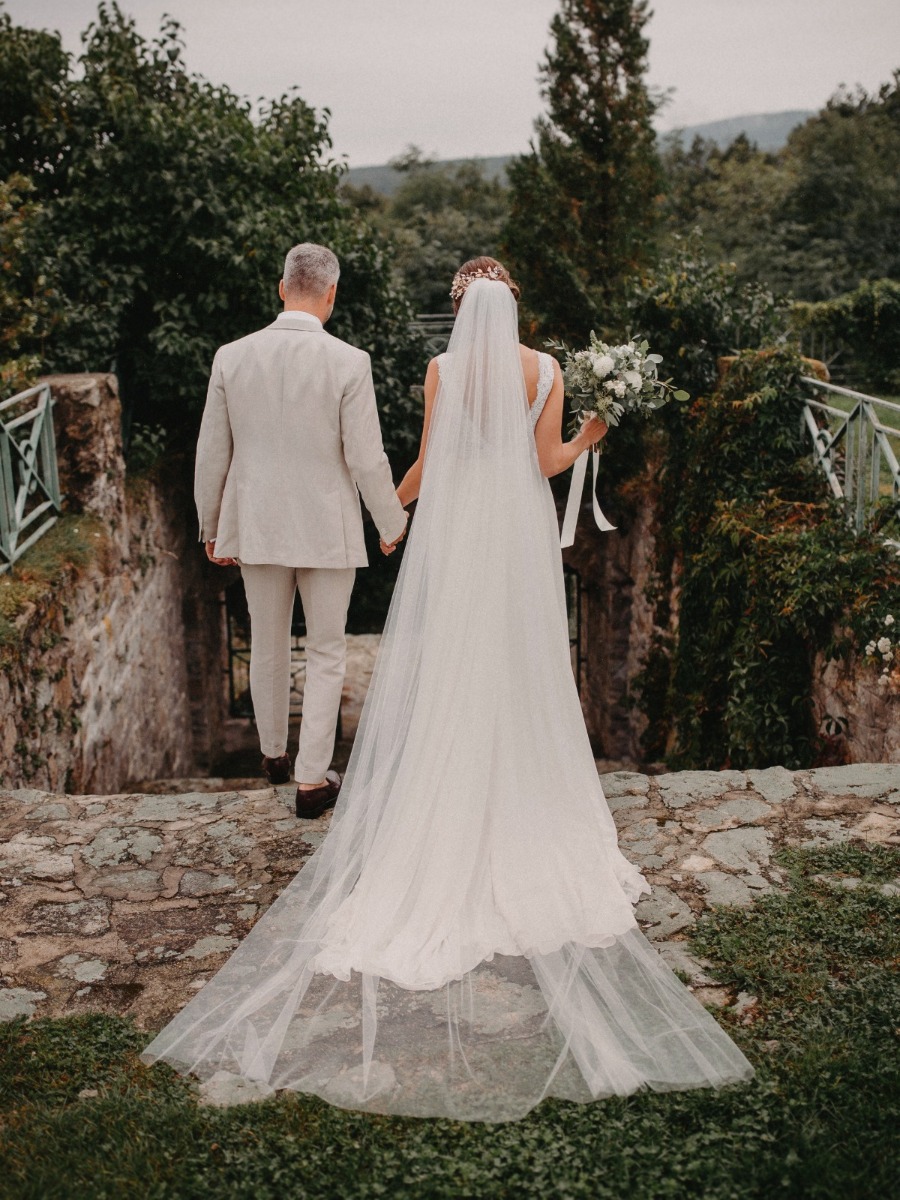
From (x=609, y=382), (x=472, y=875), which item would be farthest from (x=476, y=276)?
(x=472, y=875)

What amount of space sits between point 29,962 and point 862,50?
50.3 feet

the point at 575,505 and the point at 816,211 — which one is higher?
the point at 816,211

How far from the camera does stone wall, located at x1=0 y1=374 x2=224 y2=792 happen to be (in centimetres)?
516

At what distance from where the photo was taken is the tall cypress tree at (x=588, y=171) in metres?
12.3

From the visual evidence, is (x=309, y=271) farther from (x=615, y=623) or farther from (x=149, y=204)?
(x=615, y=623)

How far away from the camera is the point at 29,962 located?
9.64ft

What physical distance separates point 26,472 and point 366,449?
10.0ft

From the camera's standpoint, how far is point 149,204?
330 inches

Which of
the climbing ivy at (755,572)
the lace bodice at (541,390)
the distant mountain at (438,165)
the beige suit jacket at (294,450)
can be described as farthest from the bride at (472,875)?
the distant mountain at (438,165)

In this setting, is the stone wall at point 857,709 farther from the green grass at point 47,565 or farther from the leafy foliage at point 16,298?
the leafy foliage at point 16,298

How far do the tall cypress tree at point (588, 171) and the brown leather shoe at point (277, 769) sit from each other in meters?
8.92

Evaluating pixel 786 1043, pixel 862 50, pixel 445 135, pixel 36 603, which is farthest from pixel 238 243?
pixel 445 135

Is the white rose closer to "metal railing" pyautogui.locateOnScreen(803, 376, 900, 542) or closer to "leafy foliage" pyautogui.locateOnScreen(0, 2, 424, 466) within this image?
"metal railing" pyautogui.locateOnScreen(803, 376, 900, 542)

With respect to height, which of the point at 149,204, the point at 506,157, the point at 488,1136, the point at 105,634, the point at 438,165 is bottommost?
the point at 488,1136
